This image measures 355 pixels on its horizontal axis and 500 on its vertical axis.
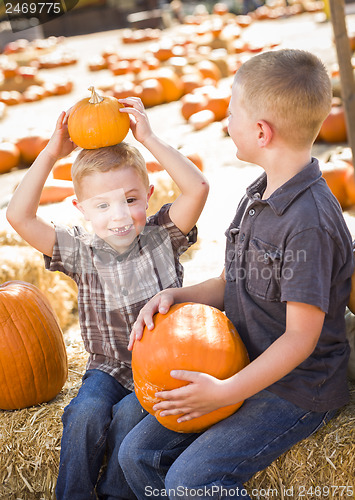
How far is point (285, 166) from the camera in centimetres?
211

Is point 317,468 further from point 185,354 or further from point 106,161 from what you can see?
point 106,161

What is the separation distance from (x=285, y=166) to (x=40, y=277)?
2.46 m

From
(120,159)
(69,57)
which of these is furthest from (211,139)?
(69,57)

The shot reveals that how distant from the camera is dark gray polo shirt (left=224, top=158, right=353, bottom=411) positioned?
1.95 meters

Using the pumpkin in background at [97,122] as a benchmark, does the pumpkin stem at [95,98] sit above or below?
above

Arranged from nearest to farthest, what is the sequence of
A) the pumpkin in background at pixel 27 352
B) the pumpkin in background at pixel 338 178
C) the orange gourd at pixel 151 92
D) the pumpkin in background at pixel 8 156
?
the pumpkin in background at pixel 27 352 < the pumpkin in background at pixel 338 178 < the pumpkin in background at pixel 8 156 < the orange gourd at pixel 151 92

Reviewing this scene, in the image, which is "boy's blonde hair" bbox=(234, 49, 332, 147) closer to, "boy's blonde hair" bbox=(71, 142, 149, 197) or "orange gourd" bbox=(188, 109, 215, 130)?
"boy's blonde hair" bbox=(71, 142, 149, 197)

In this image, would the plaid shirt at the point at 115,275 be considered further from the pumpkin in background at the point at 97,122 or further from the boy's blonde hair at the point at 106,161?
the pumpkin in background at the point at 97,122

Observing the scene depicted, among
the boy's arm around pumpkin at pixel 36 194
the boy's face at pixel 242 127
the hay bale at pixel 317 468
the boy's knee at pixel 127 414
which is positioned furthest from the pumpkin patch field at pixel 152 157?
the boy's face at pixel 242 127

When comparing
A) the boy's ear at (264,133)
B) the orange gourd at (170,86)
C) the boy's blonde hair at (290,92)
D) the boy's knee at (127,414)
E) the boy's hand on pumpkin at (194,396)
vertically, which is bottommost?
the orange gourd at (170,86)

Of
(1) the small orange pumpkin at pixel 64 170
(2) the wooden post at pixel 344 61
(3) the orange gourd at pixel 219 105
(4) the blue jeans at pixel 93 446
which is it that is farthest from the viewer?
(3) the orange gourd at pixel 219 105

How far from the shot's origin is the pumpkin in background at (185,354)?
205 cm

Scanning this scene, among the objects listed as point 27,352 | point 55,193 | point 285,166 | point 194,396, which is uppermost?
point 285,166

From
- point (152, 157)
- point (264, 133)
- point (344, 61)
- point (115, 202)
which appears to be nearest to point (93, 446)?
point (115, 202)
